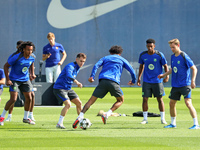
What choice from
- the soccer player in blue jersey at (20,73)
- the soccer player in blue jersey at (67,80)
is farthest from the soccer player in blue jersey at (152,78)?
the soccer player in blue jersey at (20,73)

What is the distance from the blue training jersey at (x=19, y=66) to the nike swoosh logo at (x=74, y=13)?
19776 mm

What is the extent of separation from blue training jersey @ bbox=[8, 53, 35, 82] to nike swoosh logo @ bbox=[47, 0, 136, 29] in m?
19.8

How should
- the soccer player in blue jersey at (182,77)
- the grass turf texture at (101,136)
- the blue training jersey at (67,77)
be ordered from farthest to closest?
the blue training jersey at (67,77)
the soccer player in blue jersey at (182,77)
the grass turf texture at (101,136)

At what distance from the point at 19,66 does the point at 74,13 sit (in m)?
20.3

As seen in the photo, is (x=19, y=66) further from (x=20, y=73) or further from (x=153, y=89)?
(x=153, y=89)

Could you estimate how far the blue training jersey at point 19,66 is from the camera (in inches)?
395

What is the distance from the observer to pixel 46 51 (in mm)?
15000

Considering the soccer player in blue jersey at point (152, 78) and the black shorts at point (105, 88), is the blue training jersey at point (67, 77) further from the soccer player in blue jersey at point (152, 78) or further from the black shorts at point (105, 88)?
the soccer player in blue jersey at point (152, 78)

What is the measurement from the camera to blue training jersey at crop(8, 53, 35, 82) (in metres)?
10.0

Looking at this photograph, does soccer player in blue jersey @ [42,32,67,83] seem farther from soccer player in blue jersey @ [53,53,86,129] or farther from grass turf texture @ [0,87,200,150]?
soccer player in blue jersey @ [53,53,86,129]

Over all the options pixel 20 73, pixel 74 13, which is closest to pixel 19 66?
pixel 20 73

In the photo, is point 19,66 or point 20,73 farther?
point 20,73

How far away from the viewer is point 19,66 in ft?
33.2

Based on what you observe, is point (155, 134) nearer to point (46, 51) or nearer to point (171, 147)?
point (171, 147)
